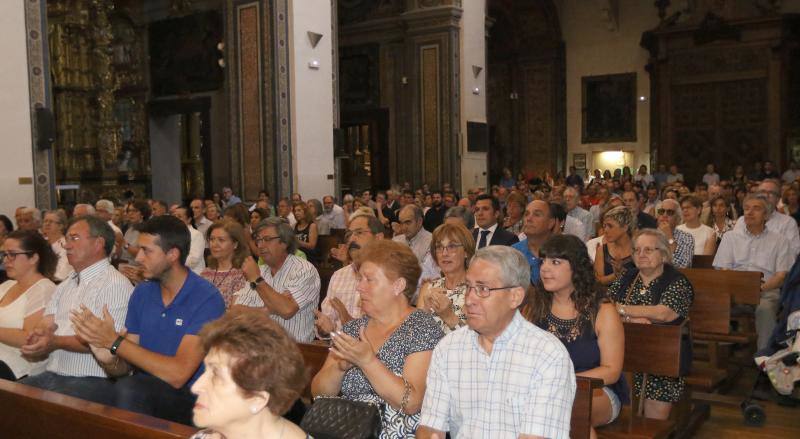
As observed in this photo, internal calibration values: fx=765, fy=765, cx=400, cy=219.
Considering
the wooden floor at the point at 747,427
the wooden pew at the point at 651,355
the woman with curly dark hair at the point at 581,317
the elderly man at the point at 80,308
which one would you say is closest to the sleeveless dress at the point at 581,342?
the woman with curly dark hair at the point at 581,317

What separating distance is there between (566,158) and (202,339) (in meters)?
22.8

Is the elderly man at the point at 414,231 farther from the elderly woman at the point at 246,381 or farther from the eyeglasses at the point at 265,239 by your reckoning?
the elderly woman at the point at 246,381

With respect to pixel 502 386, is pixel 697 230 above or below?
above

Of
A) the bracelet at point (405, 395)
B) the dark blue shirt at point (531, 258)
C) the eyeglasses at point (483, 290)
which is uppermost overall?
the eyeglasses at point (483, 290)

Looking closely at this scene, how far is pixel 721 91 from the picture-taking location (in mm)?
20891

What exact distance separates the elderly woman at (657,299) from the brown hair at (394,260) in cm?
178

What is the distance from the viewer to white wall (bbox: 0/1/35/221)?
926cm

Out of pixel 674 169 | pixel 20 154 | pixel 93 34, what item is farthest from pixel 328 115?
pixel 674 169

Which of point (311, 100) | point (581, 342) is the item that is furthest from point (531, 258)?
point (311, 100)

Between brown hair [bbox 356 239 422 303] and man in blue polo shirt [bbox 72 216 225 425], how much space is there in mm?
855

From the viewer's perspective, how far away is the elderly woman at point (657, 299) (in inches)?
180

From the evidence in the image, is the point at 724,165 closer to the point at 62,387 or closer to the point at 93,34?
the point at 93,34

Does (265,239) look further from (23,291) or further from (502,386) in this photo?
(502,386)

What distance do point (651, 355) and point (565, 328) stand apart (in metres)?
0.76
